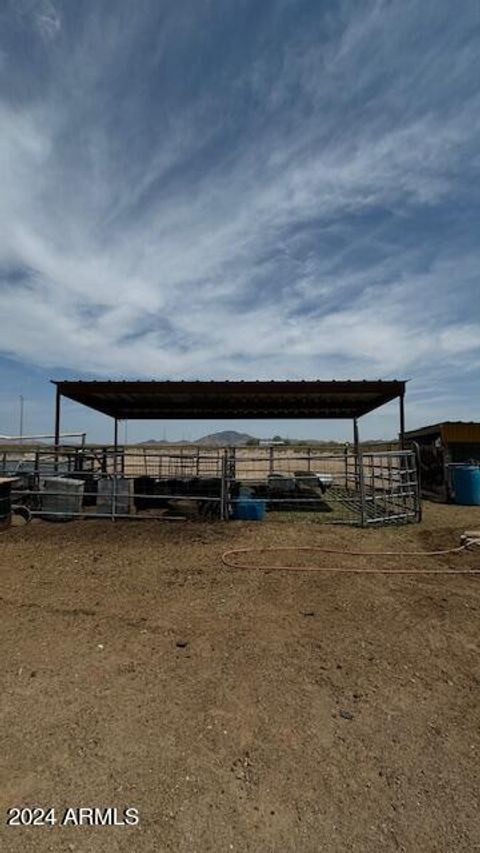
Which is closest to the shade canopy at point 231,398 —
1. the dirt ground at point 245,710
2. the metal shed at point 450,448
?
the metal shed at point 450,448

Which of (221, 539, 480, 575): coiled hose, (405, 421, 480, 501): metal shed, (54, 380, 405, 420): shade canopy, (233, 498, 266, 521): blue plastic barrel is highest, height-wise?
(54, 380, 405, 420): shade canopy

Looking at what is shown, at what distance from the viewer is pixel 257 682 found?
3.79 metres

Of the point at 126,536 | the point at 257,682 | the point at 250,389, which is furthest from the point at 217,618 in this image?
the point at 250,389

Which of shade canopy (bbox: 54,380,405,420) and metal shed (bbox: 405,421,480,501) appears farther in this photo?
metal shed (bbox: 405,421,480,501)

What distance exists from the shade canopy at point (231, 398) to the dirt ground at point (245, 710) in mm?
7290

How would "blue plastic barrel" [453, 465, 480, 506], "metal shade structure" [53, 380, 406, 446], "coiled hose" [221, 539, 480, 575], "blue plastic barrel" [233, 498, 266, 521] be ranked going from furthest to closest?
"blue plastic barrel" [453, 465, 480, 506], "metal shade structure" [53, 380, 406, 446], "blue plastic barrel" [233, 498, 266, 521], "coiled hose" [221, 539, 480, 575]

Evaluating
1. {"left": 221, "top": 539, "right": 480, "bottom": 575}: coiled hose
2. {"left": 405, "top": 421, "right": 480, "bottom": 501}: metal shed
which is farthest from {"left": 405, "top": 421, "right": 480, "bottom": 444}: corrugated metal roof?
{"left": 221, "top": 539, "right": 480, "bottom": 575}: coiled hose

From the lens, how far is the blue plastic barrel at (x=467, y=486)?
14.8 m

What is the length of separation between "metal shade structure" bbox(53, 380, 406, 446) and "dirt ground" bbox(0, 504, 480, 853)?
7291 millimetres

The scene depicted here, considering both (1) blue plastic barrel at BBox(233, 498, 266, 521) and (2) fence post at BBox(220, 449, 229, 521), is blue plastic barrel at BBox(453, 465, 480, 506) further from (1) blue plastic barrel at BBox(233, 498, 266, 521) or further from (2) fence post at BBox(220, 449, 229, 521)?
(2) fence post at BBox(220, 449, 229, 521)

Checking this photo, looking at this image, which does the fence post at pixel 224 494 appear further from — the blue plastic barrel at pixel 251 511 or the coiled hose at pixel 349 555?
the coiled hose at pixel 349 555

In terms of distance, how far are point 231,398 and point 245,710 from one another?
12923 mm

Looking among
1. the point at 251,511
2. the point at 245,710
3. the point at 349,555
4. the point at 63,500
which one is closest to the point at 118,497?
the point at 63,500

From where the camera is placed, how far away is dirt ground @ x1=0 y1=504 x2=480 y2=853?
2396mm
